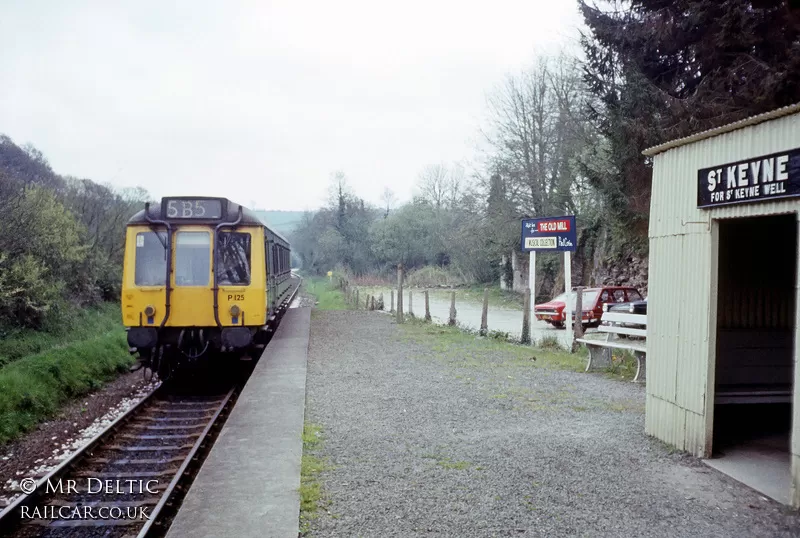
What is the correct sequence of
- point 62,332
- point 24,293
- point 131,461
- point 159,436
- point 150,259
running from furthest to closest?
point 62,332
point 24,293
point 150,259
point 159,436
point 131,461

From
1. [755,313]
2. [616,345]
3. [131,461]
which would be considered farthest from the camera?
[616,345]

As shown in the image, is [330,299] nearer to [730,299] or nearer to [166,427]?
[166,427]

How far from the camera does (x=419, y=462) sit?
542 cm

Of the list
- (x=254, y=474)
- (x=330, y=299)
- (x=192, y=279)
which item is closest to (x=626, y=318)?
(x=254, y=474)

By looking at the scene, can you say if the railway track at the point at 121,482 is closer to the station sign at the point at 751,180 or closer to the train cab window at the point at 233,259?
the train cab window at the point at 233,259

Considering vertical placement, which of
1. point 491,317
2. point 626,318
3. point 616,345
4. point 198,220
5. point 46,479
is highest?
point 198,220

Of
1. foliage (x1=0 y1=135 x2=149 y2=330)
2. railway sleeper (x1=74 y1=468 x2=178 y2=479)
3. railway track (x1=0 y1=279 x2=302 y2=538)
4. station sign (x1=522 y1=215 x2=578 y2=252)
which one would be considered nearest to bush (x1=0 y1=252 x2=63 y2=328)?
foliage (x1=0 y1=135 x2=149 y2=330)

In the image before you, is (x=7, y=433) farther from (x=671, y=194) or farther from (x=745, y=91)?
(x=745, y=91)

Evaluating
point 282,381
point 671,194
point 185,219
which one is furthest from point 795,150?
point 185,219

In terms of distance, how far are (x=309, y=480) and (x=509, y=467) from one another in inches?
62.8

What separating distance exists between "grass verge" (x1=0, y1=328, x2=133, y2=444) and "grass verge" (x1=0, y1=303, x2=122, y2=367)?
1.89 m

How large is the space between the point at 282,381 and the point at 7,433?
10.9ft

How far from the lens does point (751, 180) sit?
475cm

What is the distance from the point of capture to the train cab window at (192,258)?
32.4 ft
